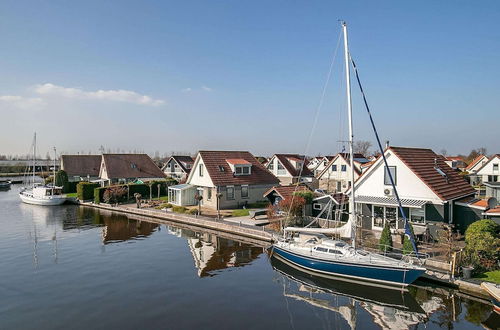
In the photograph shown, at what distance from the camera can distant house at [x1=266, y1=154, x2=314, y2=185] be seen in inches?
2431

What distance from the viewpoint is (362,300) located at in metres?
19.1

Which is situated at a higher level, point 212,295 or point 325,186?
point 325,186

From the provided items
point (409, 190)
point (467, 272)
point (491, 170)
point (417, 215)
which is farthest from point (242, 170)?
point (491, 170)

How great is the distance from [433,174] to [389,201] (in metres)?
4.50

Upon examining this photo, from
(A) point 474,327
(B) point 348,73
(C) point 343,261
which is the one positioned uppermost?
(B) point 348,73

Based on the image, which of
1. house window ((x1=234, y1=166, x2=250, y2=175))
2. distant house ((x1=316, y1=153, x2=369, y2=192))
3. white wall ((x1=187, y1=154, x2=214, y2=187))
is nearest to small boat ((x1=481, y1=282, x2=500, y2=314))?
white wall ((x1=187, y1=154, x2=214, y2=187))

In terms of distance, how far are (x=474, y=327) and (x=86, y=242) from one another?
29035 millimetres

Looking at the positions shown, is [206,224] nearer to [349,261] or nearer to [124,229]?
[124,229]

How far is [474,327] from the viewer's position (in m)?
15.9

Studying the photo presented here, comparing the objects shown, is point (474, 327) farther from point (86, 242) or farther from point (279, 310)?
point (86, 242)

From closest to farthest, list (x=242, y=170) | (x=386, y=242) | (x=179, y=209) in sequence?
(x=386, y=242) < (x=179, y=209) < (x=242, y=170)

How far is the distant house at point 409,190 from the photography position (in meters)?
26.8

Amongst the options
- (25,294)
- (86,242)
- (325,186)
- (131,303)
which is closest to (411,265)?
(131,303)

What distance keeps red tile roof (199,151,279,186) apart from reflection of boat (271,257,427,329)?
73.4 feet
